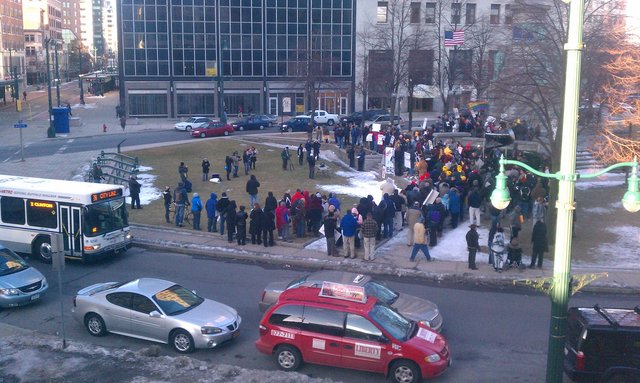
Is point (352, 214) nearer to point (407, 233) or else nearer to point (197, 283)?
point (407, 233)

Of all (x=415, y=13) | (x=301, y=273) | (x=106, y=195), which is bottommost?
(x=301, y=273)

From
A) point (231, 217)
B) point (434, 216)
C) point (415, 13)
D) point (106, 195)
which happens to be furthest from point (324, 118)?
point (106, 195)

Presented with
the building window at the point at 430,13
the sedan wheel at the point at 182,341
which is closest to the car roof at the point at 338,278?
the sedan wheel at the point at 182,341

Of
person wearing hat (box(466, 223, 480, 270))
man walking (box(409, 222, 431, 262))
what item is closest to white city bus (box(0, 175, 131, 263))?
man walking (box(409, 222, 431, 262))

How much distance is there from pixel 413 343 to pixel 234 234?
1163 centimetres

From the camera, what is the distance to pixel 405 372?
11.2m

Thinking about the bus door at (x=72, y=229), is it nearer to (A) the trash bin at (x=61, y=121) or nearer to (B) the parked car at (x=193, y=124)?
(B) the parked car at (x=193, y=124)

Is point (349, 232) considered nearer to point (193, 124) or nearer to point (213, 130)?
point (213, 130)

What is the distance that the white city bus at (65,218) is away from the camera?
1891 cm

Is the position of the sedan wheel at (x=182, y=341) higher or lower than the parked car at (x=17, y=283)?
lower

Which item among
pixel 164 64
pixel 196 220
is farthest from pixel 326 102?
pixel 196 220

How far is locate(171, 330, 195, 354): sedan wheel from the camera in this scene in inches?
506

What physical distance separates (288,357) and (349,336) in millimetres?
1247

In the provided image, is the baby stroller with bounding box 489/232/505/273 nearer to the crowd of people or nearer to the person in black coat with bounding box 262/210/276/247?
the crowd of people
